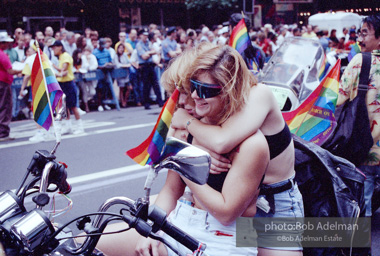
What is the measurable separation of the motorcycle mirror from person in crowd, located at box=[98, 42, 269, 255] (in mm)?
421

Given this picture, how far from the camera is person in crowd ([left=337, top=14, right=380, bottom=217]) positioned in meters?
A: 3.55

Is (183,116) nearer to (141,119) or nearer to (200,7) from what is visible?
(141,119)

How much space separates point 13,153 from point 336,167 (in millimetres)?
6350

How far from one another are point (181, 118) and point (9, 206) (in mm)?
895

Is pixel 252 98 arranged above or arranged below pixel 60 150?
above

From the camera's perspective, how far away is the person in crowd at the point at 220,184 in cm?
194

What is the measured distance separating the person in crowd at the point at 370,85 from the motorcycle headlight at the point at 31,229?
8.54 ft

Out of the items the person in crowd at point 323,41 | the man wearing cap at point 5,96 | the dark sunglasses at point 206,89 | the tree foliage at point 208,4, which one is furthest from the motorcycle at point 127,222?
the tree foliage at point 208,4

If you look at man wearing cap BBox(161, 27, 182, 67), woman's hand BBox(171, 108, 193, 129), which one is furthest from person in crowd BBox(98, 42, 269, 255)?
man wearing cap BBox(161, 27, 182, 67)

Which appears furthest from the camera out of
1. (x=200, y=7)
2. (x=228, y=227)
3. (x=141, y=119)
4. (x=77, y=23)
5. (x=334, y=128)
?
(x=200, y=7)

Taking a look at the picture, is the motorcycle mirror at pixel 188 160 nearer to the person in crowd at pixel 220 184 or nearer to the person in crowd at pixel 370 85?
the person in crowd at pixel 220 184

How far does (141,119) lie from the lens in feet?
34.5

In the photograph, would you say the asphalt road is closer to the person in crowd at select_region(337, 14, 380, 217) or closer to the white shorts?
the person in crowd at select_region(337, 14, 380, 217)

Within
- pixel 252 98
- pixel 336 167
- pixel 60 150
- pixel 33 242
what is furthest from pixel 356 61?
pixel 60 150
